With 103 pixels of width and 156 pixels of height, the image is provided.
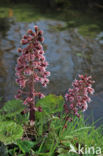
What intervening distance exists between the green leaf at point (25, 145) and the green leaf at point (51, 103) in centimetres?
27

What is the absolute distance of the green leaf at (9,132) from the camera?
1.69 m

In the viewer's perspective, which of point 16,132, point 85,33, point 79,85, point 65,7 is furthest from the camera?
point 65,7

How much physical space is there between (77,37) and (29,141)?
18.1 ft

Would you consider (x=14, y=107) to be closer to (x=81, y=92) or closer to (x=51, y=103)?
(x=51, y=103)

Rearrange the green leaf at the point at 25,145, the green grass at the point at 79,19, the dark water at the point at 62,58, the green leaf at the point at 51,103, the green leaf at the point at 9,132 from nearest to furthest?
the green leaf at the point at 9,132
the green leaf at the point at 25,145
the green leaf at the point at 51,103
the dark water at the point at 62,58
the green grass at the point at 79,19

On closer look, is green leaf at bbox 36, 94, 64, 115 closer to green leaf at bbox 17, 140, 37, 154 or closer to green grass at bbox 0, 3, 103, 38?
green leaf at bbox 17, 140, 37, 154

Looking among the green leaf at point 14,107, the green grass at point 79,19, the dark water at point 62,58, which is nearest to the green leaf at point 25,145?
the green leaf at point 14,107

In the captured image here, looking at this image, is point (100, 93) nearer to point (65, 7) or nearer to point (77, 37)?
point (77, 37)

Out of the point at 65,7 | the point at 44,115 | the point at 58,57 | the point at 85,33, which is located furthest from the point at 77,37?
the point at 65,7

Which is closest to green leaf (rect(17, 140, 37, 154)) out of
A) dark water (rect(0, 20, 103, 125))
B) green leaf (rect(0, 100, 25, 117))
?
green leaf (rect(0, 100, 25, 117))

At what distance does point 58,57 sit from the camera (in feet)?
17.9

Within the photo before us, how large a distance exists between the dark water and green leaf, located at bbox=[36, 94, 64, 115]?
150 centimetres

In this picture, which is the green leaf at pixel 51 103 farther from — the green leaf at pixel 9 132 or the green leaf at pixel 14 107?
the green leaf at pixel 9 132

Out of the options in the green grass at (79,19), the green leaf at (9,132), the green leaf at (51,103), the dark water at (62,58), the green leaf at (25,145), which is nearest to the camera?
the green leaf at (9,132)
